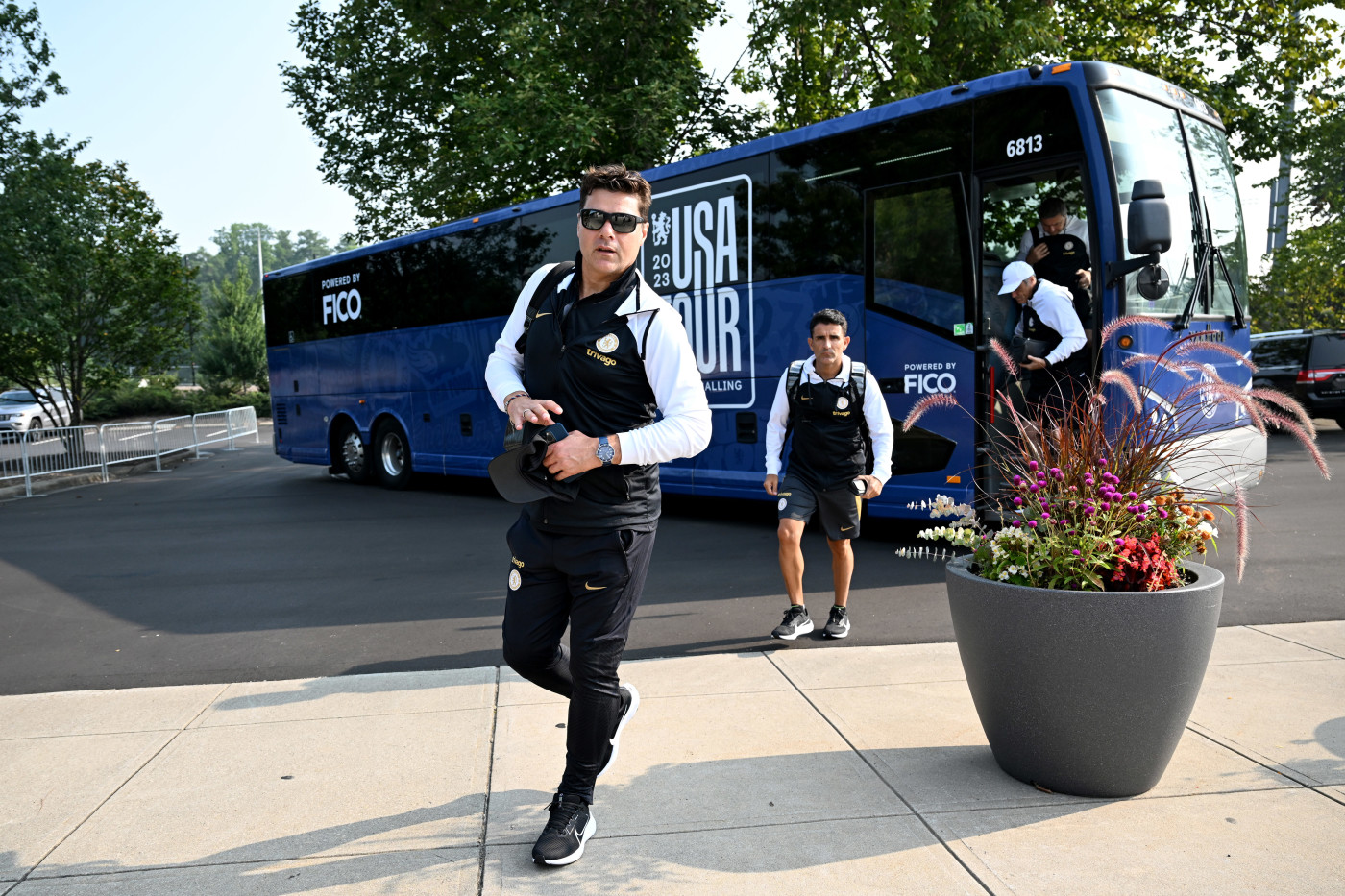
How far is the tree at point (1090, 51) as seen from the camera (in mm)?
15781

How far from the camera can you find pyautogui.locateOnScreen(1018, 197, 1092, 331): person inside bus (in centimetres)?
743

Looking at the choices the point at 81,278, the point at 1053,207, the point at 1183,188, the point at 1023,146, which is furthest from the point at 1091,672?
the point at 81,278

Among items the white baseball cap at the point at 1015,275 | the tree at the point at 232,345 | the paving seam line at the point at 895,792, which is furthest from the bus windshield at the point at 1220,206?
the tree at the point at 232,345

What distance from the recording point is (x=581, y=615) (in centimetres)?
316

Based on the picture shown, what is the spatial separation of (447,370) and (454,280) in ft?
3.96

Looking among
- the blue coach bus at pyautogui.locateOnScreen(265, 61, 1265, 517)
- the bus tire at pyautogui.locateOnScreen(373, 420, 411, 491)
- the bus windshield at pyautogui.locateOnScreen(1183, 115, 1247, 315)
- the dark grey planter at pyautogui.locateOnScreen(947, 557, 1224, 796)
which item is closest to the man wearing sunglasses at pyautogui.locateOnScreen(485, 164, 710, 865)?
the dark grey planter at pyautogui.locateOnScreen(947, 557, 1224, 796)

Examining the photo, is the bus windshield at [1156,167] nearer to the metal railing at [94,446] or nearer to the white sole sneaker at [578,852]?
the white sole sneaker at [578,852]

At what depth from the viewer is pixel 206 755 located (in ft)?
13.5

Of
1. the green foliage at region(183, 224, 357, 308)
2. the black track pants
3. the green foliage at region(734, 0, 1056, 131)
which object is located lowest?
the black track pants

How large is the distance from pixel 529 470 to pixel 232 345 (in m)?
49.5

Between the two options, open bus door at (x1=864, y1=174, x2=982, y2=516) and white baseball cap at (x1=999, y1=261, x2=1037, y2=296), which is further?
open bus door at (x1=864, y1=174, x2=982, y2=516)

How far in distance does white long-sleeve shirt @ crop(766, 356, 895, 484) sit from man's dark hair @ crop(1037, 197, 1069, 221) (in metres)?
2.88

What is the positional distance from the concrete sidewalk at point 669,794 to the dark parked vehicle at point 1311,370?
1613cm

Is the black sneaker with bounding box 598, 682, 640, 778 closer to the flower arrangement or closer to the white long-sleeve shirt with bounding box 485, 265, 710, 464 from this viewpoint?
the white long-sleeve shirt with bounding box 485, 265, 710, 464
